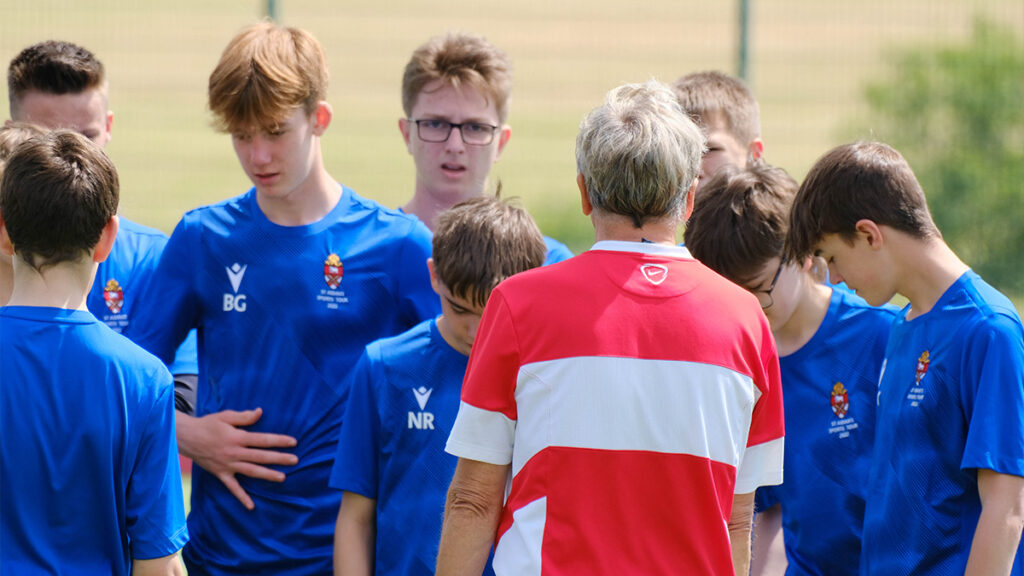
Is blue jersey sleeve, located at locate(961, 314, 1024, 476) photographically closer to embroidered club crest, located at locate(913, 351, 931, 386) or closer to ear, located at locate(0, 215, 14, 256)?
embroidered club crest, located at locate(913, 351, 931, 386)

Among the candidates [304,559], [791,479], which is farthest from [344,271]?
[791,479]

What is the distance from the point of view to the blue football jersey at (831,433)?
10.6 ft

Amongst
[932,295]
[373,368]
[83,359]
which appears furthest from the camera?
[373,368]

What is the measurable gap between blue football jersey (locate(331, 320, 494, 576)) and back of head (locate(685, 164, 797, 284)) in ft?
2.50

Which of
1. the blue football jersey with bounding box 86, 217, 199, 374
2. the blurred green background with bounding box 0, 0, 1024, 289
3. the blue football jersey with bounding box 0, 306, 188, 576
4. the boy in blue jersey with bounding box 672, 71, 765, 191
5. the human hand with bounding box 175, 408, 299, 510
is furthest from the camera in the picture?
the blurred green background with bounding box 0, 0, 1024, 289

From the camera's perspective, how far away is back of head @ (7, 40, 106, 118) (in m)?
4.12

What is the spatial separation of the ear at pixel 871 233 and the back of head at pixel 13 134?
7.40ft

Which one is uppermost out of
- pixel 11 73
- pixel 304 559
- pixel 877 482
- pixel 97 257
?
pixel 11 73

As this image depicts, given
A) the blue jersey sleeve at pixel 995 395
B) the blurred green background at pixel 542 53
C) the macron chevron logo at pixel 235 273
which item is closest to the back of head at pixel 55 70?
the macron chevron logo at pixel 235 273

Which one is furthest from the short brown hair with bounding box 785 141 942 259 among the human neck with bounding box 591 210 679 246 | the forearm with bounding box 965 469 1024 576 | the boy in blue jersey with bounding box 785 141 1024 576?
the human neck with bounding box 591 210 679 246

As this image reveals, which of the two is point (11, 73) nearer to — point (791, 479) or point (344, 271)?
point (344, 271)

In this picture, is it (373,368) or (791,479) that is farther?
(791,479)

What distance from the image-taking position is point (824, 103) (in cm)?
971

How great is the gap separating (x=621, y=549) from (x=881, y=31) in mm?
8354
